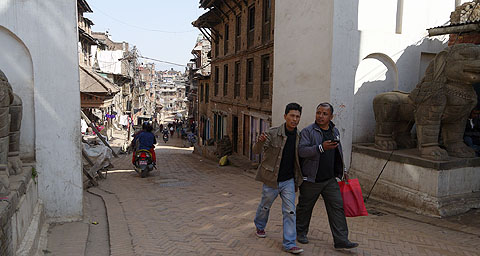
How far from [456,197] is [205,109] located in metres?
19.6

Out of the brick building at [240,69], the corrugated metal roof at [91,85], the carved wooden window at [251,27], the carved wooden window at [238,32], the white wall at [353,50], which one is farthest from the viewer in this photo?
the carved wooden window at [238,32]

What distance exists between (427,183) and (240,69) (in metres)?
12.0

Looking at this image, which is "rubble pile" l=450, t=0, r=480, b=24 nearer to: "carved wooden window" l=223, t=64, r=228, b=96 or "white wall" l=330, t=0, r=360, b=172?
"white wall" l=330, t=0, r=360, b=172

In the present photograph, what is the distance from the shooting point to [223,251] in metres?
4.61

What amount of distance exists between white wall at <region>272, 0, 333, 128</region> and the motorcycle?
3757 mm

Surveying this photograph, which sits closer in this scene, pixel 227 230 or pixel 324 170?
pixel 324 170

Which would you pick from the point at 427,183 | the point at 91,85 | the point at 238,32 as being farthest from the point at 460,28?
the point at 238,32

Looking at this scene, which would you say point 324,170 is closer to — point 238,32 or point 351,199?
point 351,199

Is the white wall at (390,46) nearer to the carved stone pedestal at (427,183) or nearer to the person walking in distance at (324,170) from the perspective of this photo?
the carved stone pedestal at (427,183)

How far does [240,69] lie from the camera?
17297 mm

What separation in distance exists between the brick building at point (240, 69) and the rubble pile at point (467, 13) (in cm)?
656

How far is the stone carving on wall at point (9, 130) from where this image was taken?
4.56m

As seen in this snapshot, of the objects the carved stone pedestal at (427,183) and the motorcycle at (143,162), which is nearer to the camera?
the carved stone pedestal at (427,183)

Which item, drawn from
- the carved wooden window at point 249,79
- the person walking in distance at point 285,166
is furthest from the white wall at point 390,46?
the carved wooden window at point 249,79
